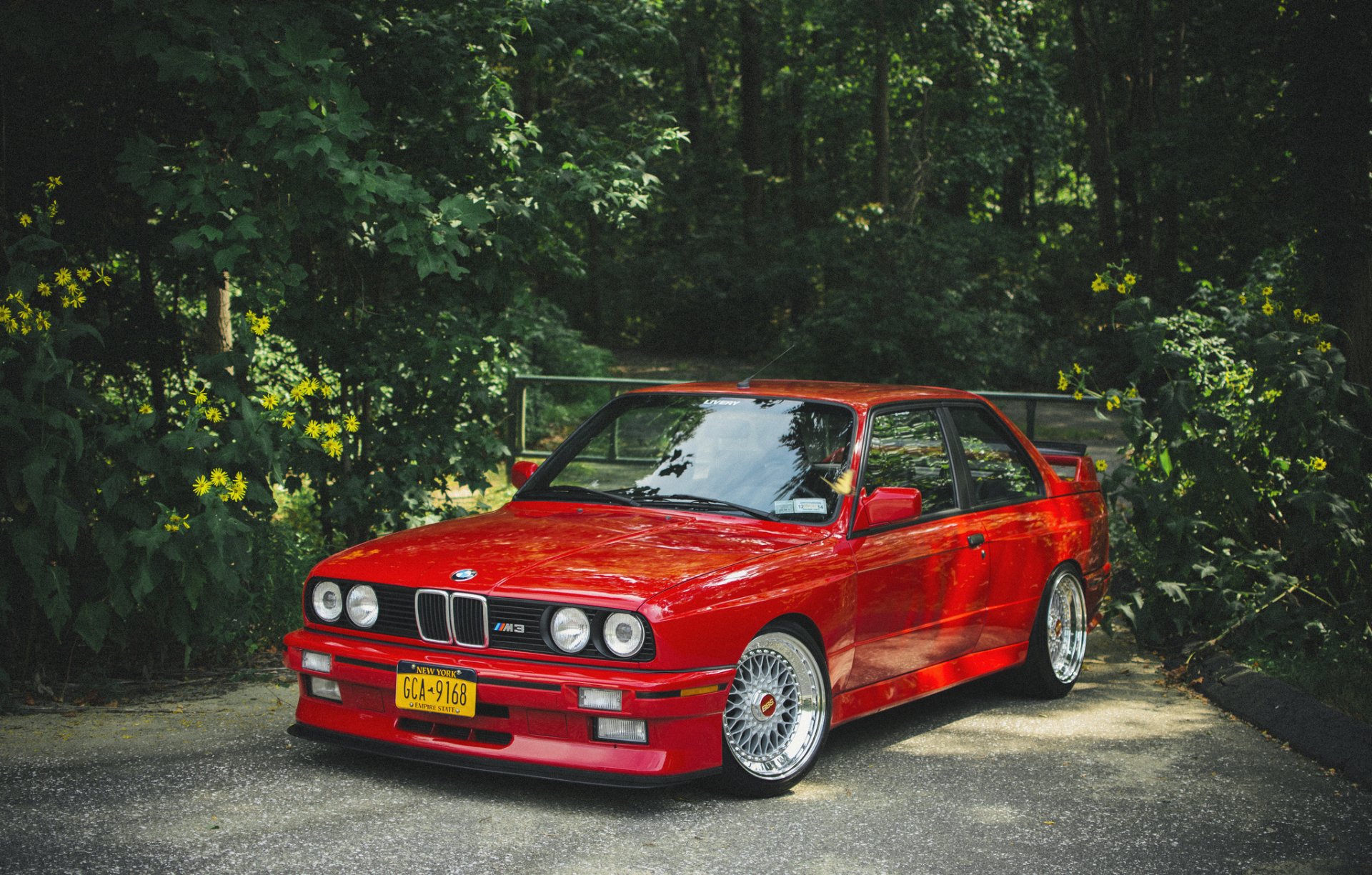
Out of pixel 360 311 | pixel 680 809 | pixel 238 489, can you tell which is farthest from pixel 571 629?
pixel 360 311

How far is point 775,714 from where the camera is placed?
16.5 ft

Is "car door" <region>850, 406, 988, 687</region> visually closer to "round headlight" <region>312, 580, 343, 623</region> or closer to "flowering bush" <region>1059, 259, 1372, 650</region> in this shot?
"flowering bush" <region>1059, 259, 1372, 650</region>

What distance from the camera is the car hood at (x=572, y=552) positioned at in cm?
473

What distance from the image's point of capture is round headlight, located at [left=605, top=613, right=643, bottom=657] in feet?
15.0

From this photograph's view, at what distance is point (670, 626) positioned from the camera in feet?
15.0

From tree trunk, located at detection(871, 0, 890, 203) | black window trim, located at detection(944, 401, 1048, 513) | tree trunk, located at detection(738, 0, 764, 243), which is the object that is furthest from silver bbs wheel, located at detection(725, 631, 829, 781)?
tree trunk, located at detection(738, 0, 764, 243)

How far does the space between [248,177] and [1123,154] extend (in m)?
21.2

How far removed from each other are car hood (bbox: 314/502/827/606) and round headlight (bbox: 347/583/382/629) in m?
0.05

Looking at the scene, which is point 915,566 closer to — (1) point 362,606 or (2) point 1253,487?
(1) point 362,606

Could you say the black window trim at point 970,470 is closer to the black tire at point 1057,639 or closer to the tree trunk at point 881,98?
the black tire at point 1057,639

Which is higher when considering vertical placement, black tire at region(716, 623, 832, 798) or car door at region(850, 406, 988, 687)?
car door at region(850, 406, 988, 687)

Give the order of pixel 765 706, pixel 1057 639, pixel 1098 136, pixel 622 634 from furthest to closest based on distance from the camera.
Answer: pixel 1098 136 → pixel 1057 639 → pixel 765 706 → pixel 622 634

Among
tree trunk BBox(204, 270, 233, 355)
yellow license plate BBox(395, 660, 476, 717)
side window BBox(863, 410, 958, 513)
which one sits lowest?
yellow license plate BBox(395, 660, 476, 717)

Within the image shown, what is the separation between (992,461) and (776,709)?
2252 millimetres
